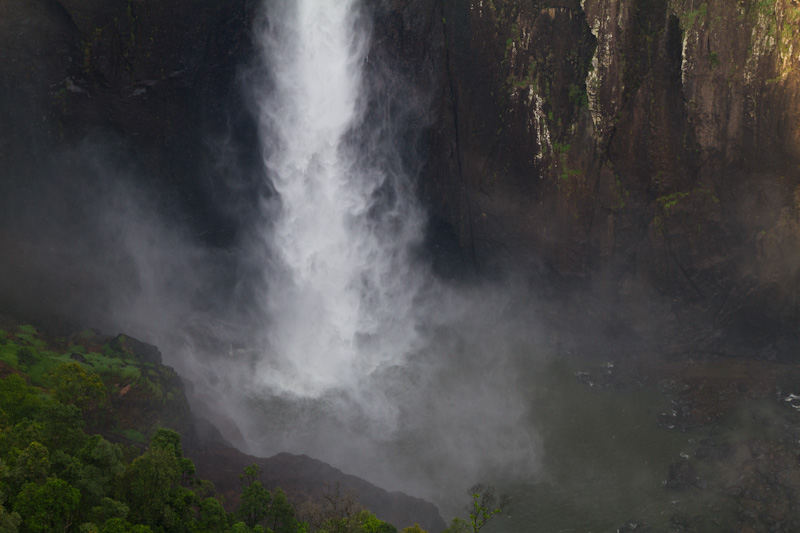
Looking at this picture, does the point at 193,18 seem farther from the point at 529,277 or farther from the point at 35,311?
the point at 529,277

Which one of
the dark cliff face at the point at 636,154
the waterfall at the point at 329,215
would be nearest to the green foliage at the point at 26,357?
the waterfall at the point at 329,215

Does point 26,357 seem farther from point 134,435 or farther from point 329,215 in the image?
point 329,215

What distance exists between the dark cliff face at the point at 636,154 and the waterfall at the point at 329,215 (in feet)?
10.4

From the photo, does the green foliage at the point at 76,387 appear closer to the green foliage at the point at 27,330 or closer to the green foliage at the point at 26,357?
the green foliage at the point at 26,357

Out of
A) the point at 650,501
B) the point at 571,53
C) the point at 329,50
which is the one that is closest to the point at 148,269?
the point at 329,50

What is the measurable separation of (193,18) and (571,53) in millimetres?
19333

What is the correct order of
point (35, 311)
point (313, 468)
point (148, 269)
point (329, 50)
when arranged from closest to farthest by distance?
1. point (313, 468)
2. point (35, 311)
3. point (329, 50)
4. point (148, 269)

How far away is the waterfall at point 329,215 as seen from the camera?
39.3m

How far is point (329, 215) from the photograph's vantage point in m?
42.1

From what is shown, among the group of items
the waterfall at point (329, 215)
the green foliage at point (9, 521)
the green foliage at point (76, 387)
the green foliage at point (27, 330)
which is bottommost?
the green foliage at point (9, 521)

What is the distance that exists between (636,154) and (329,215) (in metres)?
16.8

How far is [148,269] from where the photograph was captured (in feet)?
139

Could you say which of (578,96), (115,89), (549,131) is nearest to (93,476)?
(115,89)

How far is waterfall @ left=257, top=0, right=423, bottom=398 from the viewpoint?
129 feet
